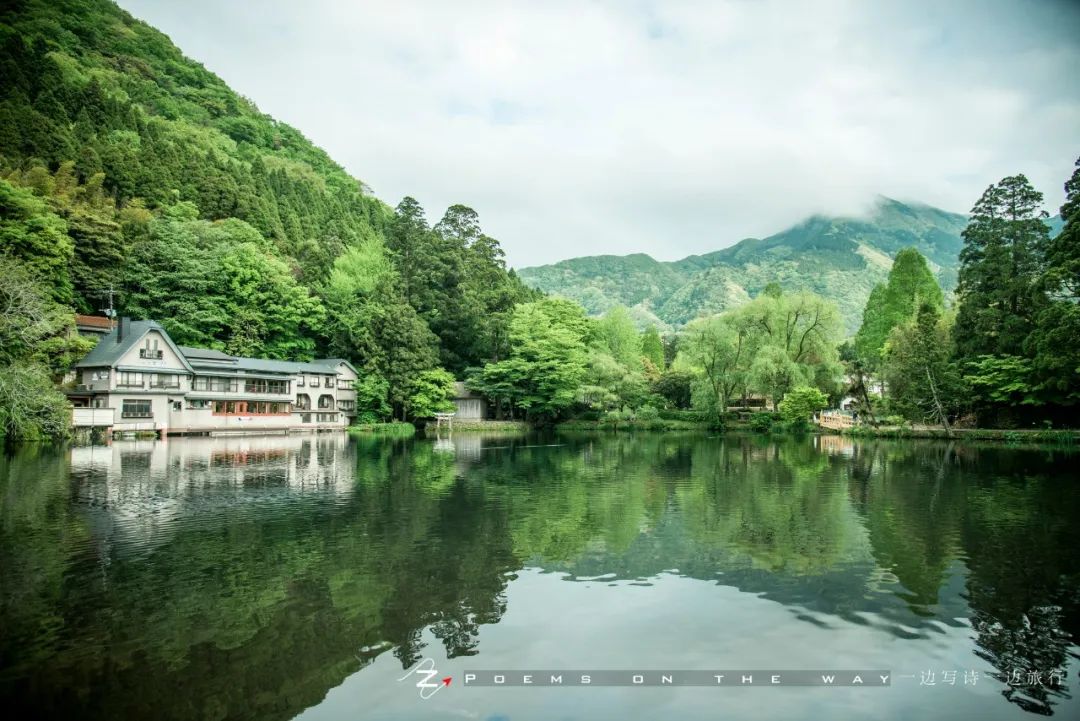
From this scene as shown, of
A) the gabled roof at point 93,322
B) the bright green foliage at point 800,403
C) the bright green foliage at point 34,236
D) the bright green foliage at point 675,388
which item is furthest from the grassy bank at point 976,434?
the gabled roof at point 93,322

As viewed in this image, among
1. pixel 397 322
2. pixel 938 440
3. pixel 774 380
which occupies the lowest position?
pixel 938 440

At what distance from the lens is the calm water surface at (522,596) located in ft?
21.4

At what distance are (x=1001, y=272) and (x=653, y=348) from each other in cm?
4105

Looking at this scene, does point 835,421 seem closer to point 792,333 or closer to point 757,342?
point 792,333

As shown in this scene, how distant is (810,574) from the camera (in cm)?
1030

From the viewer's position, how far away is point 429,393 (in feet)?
167

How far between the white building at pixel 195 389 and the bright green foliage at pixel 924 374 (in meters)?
42.5

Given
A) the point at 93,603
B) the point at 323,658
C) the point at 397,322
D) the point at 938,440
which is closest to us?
the point at 323,658

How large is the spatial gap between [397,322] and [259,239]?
16906 millimetres

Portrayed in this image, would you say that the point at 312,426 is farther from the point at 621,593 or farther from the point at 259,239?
the point at 621,593

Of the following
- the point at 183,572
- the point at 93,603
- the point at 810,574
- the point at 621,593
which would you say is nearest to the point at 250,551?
the point at 183,572

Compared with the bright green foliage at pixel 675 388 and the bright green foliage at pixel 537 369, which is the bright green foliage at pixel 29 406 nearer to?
the bright green foliage at pixel 537 369

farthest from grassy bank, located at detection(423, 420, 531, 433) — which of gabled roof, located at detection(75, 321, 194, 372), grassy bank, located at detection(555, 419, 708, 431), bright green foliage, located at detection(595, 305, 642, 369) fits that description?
gabled roof, located at detection(75, 321, 194, 372)

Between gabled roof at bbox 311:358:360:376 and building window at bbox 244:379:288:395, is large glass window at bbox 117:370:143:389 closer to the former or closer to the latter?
building window at bbox 244:379:288:395
